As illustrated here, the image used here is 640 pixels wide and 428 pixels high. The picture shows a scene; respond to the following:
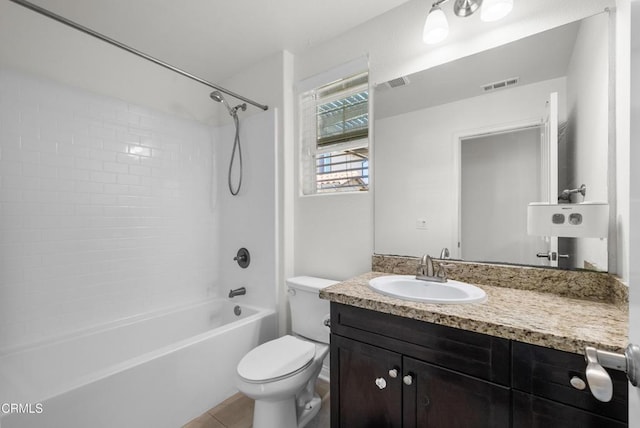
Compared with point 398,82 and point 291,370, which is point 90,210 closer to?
point 291,370

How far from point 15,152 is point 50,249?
0.59 m

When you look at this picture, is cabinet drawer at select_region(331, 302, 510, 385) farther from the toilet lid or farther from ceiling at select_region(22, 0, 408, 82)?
ceiling at select_region(22, 0, 408, 82)

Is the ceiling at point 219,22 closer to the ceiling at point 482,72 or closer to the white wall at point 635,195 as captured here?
the ceiling at point 482,72

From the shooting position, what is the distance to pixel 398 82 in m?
1.68

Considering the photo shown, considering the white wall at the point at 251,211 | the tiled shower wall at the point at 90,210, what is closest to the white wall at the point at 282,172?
the white wall at the point at 251,211

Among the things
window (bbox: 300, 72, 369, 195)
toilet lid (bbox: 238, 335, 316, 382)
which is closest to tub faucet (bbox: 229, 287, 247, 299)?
toilet lid (bbox: 238, 335, 316, 382)

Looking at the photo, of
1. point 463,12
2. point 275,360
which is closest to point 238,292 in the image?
point 275,360

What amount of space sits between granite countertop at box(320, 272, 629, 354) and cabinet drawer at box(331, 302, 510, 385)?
0.12 ft

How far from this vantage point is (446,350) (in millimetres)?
993

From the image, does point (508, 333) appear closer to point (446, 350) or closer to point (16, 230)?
point (446, 350)

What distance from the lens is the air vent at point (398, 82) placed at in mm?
1653

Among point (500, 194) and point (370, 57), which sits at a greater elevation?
point (370, 57)

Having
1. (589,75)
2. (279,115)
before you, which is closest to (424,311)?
(589,75)

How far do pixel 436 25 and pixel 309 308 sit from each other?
1755mm
